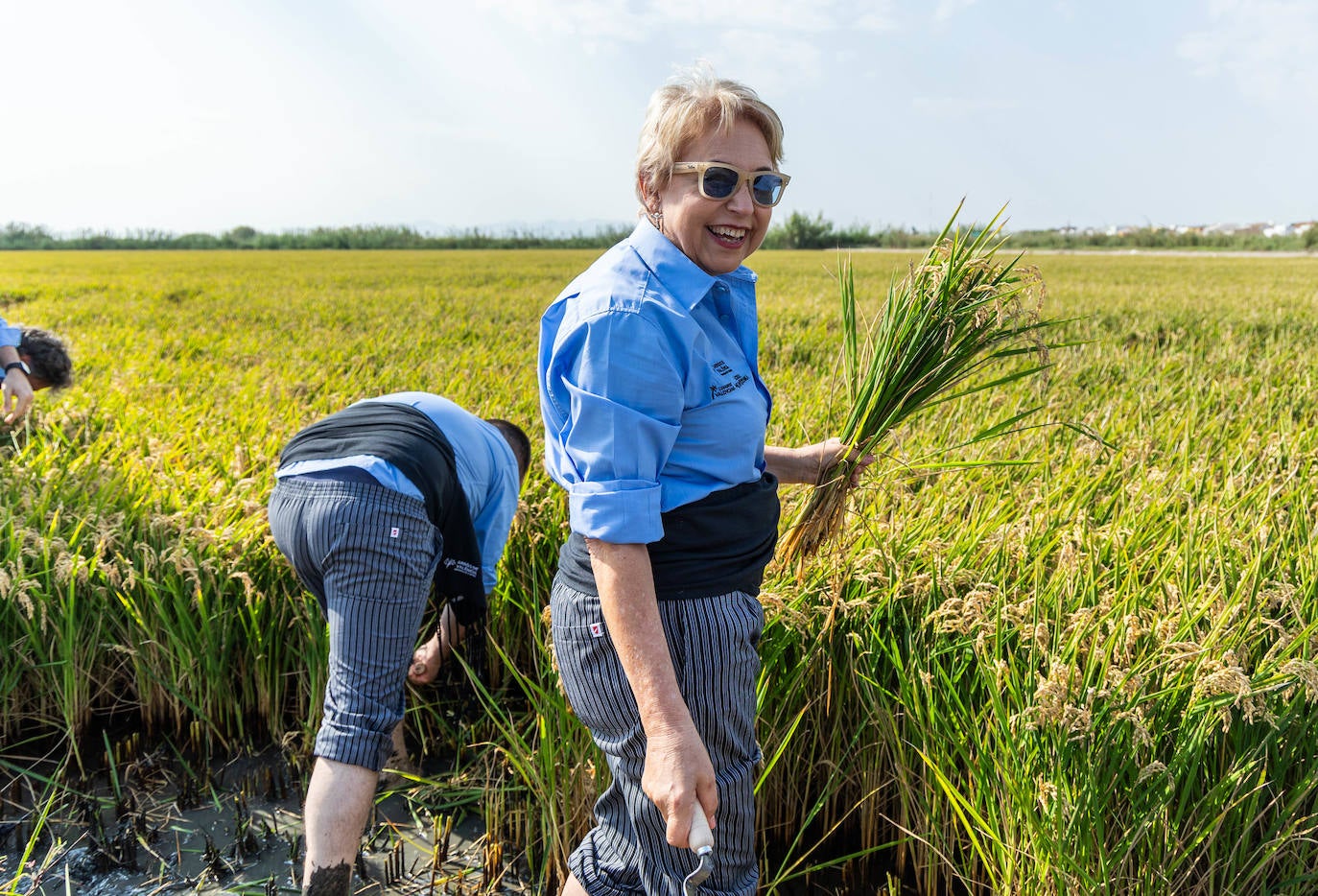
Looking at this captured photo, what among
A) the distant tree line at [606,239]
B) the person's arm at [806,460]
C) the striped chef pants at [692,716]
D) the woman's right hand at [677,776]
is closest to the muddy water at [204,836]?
the striped chef pants at [692,716]

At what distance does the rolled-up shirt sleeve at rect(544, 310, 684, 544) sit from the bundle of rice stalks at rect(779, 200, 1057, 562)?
80 cm

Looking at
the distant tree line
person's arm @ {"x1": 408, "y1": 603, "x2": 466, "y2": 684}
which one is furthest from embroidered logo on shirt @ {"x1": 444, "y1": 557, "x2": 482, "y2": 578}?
the distant tree line

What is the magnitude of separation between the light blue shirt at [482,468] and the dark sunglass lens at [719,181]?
1.13 metres

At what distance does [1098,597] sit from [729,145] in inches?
57.6

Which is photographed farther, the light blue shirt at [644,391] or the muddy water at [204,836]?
the muddy water at [204,836]

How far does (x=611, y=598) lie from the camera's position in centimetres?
129

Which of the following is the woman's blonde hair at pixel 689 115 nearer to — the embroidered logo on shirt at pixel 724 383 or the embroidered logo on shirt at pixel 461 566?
the embroidered logo on shirt at pixel 724 383

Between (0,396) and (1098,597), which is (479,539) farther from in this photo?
(0,396)

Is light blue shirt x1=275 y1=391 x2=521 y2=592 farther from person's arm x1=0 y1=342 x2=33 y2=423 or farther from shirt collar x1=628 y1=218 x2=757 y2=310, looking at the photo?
person's arm x1=0 y1=342 x2=33 y2=423

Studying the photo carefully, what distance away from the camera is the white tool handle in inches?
51.8

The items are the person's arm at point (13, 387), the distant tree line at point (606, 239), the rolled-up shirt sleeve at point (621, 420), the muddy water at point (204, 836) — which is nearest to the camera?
the rolled-up shirt sleeve at point (621, 420)

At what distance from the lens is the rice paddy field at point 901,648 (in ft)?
5.60

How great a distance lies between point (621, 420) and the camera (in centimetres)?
124

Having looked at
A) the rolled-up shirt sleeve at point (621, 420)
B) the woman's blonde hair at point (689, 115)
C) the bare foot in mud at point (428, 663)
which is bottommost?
the bare foot in mud at point (428, 663)
